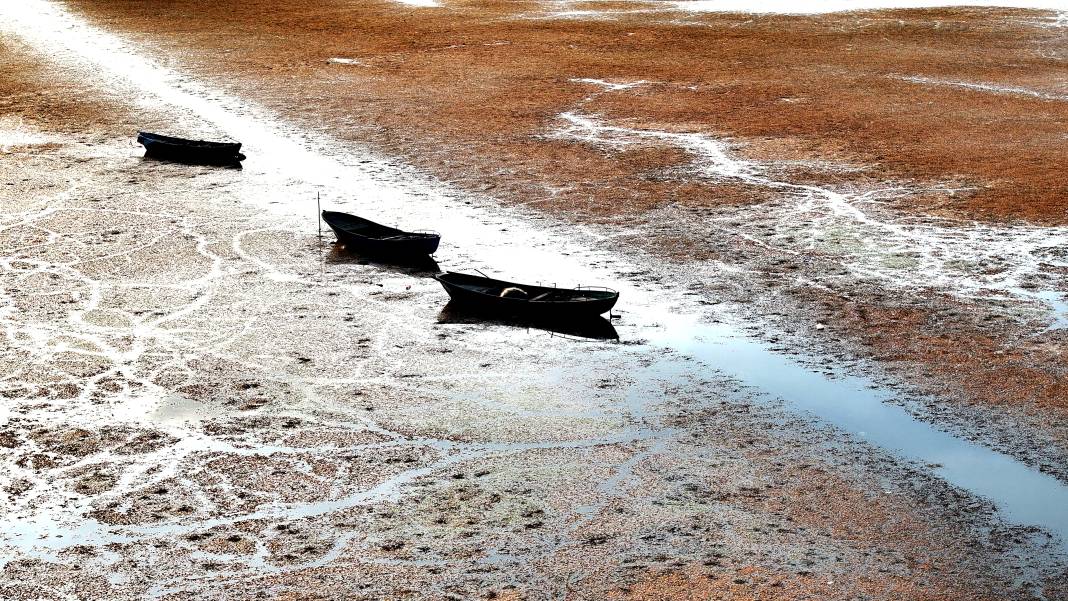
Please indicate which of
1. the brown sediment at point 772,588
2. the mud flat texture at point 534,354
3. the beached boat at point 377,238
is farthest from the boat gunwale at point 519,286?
the brown sediment at point 772,588

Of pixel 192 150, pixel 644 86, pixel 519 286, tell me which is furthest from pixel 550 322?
pixel 644 86

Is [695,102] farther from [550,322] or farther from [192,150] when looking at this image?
[550,322]

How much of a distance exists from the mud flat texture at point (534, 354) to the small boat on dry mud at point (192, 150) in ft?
1.30

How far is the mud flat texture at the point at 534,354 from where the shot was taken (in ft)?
32.8

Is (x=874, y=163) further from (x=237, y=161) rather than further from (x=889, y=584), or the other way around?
(x=889, y=584)

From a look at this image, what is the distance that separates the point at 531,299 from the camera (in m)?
15.0

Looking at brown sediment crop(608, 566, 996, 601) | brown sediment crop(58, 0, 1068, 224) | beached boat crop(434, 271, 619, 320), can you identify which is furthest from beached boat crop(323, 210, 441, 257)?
brown sediment crop(608, 566, 996, 601)

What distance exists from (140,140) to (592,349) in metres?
12.6

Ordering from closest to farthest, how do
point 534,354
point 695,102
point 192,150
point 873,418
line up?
point 873,418 < point 534,354 < point 192,150 < point 695,102

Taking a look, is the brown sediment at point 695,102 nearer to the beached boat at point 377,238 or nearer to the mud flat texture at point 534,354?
the mud flat texture at point 534,354

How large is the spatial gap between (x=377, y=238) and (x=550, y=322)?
3.49 meters

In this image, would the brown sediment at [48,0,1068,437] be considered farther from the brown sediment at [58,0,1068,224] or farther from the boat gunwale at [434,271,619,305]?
the boat gunwale at [434,271,619,305]

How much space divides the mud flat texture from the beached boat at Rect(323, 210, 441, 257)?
29 centimetres

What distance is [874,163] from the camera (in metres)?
22.1
